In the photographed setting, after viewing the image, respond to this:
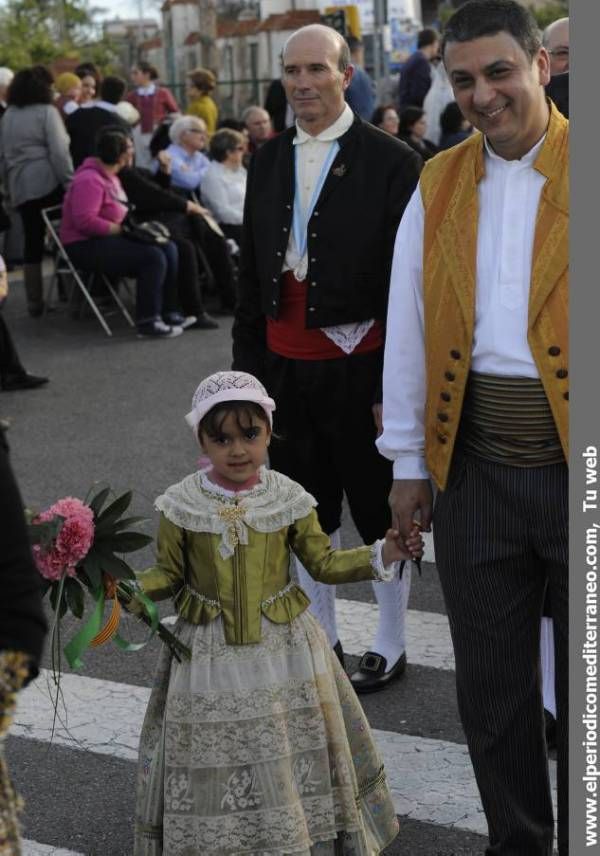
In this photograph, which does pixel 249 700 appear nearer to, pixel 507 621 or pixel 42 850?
pixel 507 621

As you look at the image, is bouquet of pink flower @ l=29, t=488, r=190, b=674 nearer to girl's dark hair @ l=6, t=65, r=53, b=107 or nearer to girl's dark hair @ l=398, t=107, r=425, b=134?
girl's dark hair @ l=6, t=65, r=53, b=107

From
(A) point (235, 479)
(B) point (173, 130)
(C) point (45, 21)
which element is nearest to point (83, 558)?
(A) point (235, 479)

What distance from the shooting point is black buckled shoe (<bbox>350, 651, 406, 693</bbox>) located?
5234 mm

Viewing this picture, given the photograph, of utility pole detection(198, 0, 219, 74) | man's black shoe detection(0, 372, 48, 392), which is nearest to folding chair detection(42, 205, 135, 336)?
man's black shoe detection(0, 372, 48, 392)

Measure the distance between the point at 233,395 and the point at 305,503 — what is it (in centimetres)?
37

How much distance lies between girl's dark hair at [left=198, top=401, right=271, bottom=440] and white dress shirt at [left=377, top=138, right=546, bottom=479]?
0.46 m

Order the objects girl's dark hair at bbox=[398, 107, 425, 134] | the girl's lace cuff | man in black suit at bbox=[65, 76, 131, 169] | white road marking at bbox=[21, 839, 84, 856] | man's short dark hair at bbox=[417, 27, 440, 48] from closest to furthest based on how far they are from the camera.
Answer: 1. the girl's lace cuff
2. white road marking at bbox=[21, 839, 84, 856]
3. man in black suit at bbox=[65, 76, 131, 169]
4. girl's dark hair at bbox=[398, 107, 425, 134]
5. man's short dark hair at bbox=[417, 27, 440, 48]

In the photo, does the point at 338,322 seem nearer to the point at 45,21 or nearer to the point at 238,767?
the point at 238,767

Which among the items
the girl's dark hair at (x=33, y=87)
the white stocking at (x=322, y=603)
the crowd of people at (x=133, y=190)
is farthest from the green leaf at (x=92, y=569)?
the girl's dark hair at (x=33, y=87)

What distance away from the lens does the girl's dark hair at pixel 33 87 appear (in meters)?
12.8

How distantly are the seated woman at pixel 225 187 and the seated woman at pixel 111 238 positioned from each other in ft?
4.49

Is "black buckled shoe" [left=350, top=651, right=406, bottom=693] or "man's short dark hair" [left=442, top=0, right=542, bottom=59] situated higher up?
"man's short dark hair" [left=442, top=0, right=542, bottom=59]

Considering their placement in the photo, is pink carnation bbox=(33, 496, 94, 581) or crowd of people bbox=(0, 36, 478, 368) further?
crowd of people bbox=(0, 36, 478, 368)

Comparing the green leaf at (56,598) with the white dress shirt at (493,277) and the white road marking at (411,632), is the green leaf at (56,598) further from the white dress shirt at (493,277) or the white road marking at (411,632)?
the white road marking at (411,632)
